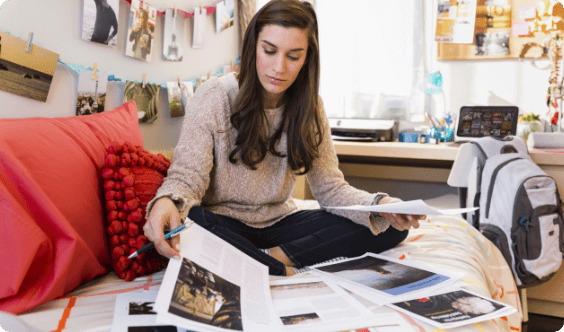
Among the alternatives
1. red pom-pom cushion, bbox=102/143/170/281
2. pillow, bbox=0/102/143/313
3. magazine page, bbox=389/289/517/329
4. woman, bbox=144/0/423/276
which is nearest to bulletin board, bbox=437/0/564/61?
woman, bbox=144/0/423/276

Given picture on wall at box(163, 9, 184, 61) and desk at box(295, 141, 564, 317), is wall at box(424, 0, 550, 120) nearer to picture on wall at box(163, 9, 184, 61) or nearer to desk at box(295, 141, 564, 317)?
desk at box(295, 141, 564, 317)

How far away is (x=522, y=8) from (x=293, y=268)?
1.99 m

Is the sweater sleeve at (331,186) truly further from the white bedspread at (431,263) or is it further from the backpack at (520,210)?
the backpack at (520,210)

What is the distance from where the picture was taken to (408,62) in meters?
2.42

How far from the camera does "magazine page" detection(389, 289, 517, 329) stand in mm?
690

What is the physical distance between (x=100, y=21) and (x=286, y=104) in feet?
1.95

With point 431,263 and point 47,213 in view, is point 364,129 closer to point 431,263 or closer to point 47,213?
point 431,263

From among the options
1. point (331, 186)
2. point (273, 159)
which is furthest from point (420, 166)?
point (273, 159)

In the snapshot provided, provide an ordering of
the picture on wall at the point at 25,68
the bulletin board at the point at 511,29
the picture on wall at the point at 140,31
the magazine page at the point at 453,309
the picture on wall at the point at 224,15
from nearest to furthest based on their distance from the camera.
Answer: the magazine page at the point at 453,309 → the picture on wall at the point at 25,68 → the picture on wall at the point at 140,31 → the picture on wall at the point at 224,15 → the bulletin board at the point at 511,29

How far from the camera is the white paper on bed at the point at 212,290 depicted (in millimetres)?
582

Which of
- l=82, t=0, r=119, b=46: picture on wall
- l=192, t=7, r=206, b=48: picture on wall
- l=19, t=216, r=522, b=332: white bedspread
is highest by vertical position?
l=192, t=7, r=206, b=48: picture on wall

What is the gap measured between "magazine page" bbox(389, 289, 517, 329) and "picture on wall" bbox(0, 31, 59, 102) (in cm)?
93

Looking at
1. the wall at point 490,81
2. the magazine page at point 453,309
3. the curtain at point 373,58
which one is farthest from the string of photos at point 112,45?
the wall at point 490,81

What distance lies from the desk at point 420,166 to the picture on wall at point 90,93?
1181 millimetres
